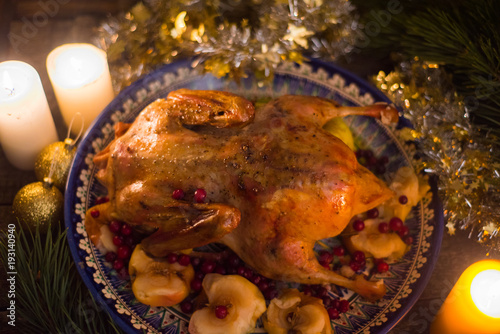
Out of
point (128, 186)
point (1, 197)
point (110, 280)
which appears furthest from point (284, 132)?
point (1, 197)

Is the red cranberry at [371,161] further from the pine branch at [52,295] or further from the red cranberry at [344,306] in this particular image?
the pine branch at [52,295]

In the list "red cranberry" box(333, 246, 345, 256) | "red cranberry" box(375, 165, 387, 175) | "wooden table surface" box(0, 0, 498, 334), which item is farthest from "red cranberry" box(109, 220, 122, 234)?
"red cranberry" box(375, 165, 387, 175)

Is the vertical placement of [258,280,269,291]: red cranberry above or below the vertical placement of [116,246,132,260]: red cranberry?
below

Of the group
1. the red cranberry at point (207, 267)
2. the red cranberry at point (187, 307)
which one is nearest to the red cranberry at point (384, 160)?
the red cranberry at point (207, 267)

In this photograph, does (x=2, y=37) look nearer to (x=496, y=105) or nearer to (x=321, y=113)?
(x=321, y=113)

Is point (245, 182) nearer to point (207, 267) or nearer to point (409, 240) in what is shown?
point (207, 267)

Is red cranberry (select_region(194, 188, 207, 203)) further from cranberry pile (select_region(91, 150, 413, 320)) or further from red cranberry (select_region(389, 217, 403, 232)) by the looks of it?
red cranberry (select_region(389, 217, 403, 232))
